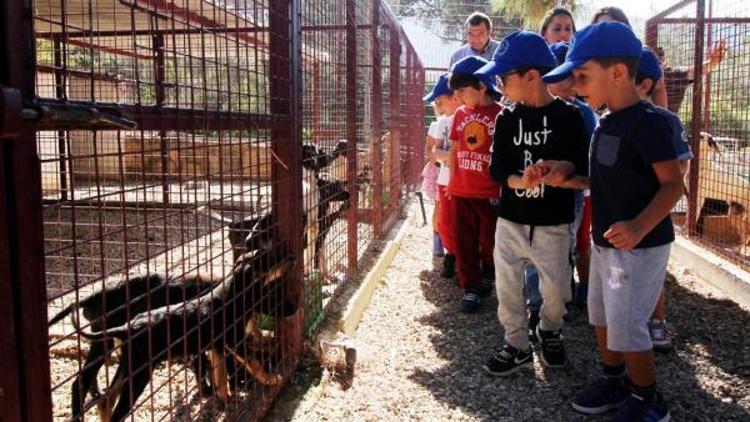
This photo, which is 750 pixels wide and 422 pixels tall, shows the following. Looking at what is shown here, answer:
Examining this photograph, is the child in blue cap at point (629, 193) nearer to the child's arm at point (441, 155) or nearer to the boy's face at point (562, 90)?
the boy's face at point (562, 90)

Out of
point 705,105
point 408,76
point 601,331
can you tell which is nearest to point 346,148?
point 601,331

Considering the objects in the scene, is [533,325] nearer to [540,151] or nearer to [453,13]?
[540,151]

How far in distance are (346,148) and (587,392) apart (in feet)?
8.70

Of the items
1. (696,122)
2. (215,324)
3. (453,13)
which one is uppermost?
(453,13)

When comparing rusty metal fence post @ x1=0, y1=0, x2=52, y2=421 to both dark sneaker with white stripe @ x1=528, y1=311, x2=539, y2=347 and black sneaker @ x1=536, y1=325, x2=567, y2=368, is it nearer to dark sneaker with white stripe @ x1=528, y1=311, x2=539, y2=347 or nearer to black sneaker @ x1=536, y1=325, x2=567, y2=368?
black sneaker @ x1=536, y1=325, x2=567, y2=368

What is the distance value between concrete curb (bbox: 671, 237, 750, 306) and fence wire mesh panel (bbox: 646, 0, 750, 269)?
0.43ft

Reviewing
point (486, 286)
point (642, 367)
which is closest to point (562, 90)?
point (486, 286)

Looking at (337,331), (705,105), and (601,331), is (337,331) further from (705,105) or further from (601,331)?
(705,105)

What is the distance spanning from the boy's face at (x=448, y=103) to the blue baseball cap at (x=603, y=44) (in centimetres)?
247

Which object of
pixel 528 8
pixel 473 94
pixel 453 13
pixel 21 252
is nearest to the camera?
pixel 21 252

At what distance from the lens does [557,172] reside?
3162mm

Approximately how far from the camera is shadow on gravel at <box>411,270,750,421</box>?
327cm

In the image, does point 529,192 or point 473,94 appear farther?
point 473,94

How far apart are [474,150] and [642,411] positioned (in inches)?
82.8
